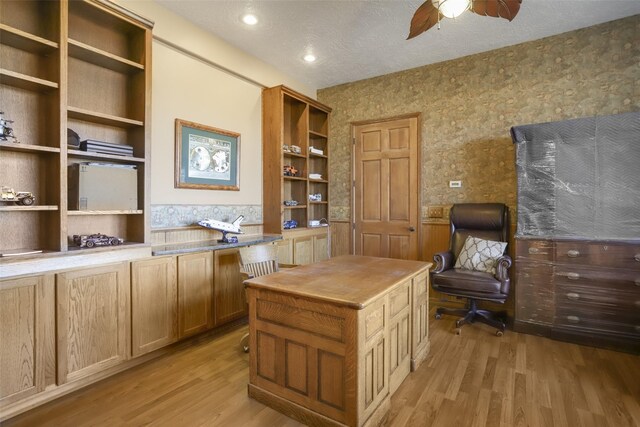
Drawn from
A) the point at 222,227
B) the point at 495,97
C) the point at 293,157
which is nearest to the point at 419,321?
the point at 222,227

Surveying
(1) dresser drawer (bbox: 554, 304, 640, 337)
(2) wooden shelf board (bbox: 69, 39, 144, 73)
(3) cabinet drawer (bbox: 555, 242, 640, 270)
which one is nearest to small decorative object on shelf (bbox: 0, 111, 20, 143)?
(2) wooden shelf board (bbox: 69, 39, 144, 73)

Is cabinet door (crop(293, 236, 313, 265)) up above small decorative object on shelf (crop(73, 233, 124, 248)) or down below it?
below

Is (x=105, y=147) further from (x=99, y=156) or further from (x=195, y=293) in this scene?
(x=195, y=293)

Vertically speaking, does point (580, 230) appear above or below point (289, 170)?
below

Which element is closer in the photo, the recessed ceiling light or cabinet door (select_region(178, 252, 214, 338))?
cabinet door (select_region(178, 252, 214, 338))

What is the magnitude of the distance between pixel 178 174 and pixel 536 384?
3409 millimetres

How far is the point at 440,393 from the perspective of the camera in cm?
210

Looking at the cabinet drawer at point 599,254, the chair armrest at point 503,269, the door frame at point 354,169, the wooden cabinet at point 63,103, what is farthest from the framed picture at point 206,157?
the cabinet drawer at point 599,254

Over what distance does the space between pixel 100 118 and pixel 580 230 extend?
416 cm

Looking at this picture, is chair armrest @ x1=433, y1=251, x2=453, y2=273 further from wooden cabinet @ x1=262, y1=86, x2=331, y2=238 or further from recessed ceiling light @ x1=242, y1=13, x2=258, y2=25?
recessed ceiling light @ x1=242, y1=13, x2=258, y2=25

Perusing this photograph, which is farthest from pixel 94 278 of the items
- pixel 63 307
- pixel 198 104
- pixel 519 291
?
pixel 519 291

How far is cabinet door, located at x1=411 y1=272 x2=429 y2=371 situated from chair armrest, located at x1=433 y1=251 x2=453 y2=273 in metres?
0.94

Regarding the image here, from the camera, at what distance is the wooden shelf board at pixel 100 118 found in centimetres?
223

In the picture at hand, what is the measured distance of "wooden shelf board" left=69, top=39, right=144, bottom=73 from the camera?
225 centimetres
